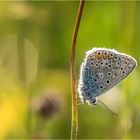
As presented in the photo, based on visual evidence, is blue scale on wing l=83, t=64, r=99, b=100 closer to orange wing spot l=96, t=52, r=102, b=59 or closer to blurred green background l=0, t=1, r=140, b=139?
orange wing spot l=96, t=52, r=102, b=59

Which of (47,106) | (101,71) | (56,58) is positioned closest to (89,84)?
(101,71)

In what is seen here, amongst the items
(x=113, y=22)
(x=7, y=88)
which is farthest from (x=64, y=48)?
(x=7, y=88)

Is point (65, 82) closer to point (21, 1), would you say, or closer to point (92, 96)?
point (21, 1)

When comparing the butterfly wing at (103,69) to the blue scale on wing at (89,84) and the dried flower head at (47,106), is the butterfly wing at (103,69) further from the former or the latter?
the dried flower head at (47,106)

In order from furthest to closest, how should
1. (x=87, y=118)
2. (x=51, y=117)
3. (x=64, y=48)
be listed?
(x=64, y=48) → (x=87, y=118) → (x=51, y=117)

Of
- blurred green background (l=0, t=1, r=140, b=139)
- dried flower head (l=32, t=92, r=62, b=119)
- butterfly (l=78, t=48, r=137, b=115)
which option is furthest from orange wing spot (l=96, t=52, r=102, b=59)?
blurred green background (l=0, t=1, r=140, b=139)

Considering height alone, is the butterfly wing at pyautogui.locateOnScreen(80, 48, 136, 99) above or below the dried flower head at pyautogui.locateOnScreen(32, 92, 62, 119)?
above

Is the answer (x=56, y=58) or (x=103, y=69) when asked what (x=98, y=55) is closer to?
(x=103, y=69)
